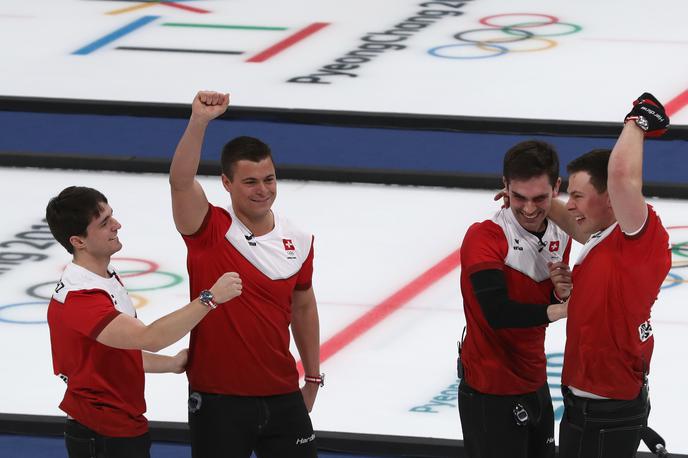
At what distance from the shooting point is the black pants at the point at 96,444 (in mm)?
3543

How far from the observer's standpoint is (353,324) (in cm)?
540

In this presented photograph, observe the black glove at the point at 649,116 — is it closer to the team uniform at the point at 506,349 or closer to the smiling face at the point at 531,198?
the smiling face at the point at 531,198

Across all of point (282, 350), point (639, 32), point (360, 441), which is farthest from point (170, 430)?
point (639, 32)

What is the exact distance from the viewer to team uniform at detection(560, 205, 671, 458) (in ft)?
11.2

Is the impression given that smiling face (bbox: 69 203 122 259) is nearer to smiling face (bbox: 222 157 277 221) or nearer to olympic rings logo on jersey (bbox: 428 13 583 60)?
smiling face (bbox: 222 157 277 221)

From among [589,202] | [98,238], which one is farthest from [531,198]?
[98,238]

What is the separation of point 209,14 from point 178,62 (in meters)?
1.21

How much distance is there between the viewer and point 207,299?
338 centimetres

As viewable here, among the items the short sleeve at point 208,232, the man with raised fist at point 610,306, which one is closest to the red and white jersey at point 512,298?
the man with raised fist at point 610,306

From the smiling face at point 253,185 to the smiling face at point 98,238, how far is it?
29 centimetres

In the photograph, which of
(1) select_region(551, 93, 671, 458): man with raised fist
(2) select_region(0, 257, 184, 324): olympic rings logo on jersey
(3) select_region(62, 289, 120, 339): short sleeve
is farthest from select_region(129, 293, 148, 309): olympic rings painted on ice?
(1) select_region(551, 93, 671, 458): man with raised fist

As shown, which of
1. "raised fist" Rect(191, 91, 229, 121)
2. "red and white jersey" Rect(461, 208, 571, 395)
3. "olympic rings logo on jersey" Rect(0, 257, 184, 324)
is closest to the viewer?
"raised fist" Rect(191, 91, 229, 121)

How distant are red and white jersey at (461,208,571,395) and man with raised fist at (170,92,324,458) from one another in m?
0.42

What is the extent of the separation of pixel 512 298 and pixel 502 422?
0.28 m
